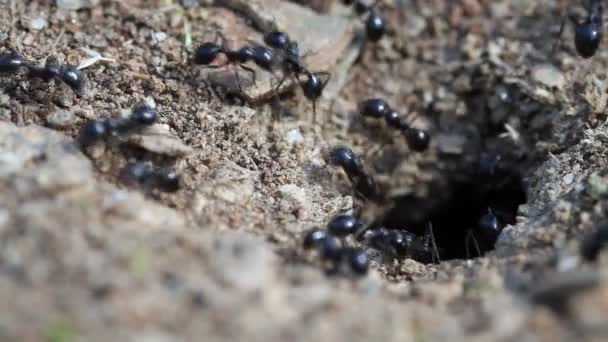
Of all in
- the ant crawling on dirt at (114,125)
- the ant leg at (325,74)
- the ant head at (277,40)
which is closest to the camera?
the ant crawling on dirt at (114,125)

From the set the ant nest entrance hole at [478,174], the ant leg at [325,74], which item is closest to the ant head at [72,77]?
the ant leg at [325,74]

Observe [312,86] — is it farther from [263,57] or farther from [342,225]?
[342,225]

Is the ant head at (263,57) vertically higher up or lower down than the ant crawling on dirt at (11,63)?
higher up

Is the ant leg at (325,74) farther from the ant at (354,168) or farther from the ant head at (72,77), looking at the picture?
the ant head at (72,77)

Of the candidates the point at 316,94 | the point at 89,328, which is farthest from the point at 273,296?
the point at 316,94

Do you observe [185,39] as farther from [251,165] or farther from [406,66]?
[406,66]

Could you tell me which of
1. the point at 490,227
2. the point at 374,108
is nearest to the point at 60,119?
the point at 374,108
